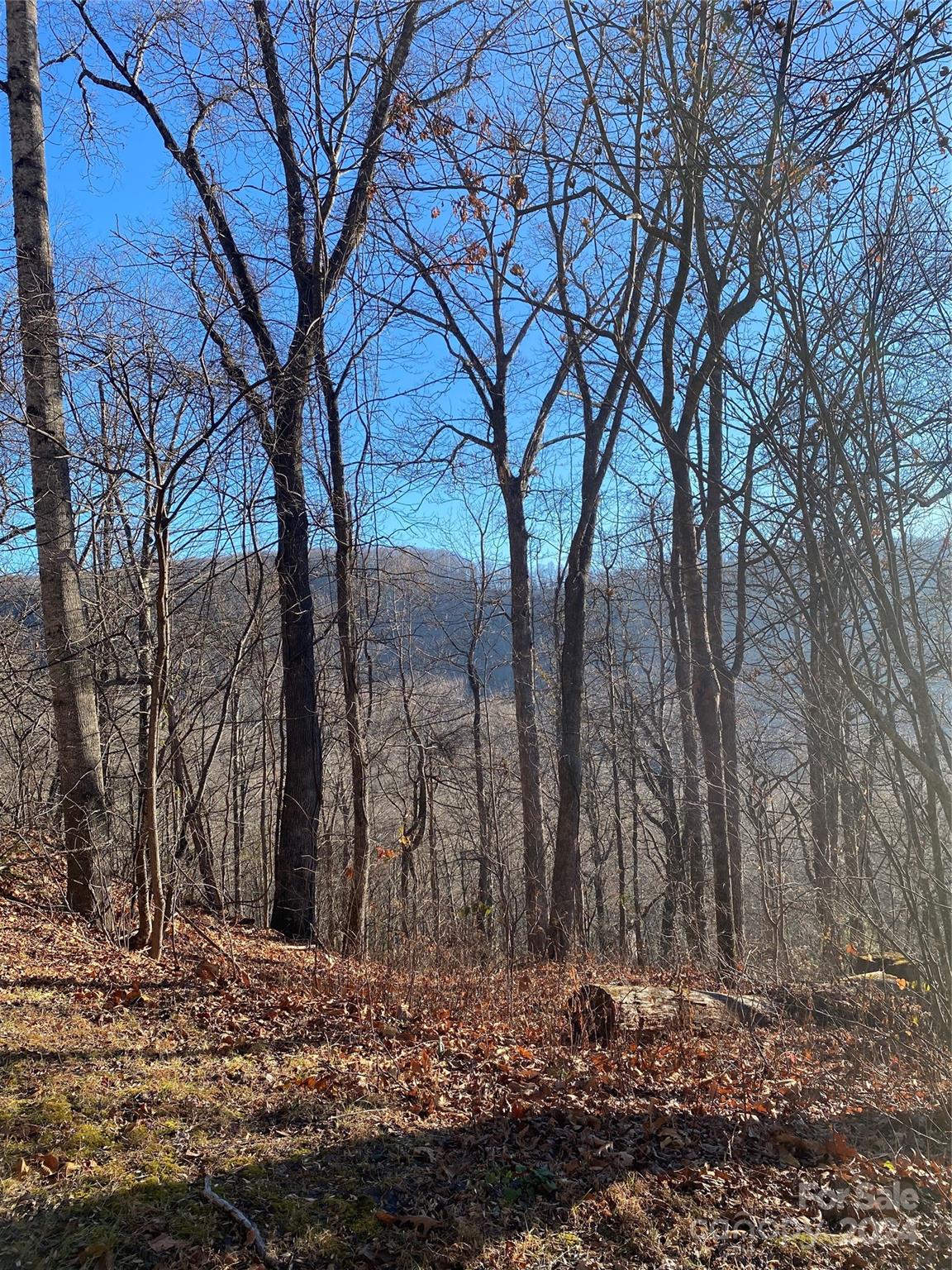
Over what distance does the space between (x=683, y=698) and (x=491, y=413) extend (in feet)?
20.0

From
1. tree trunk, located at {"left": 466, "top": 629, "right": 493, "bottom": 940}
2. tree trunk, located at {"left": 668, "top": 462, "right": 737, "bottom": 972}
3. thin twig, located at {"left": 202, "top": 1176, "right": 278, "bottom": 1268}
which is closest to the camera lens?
thin twig, located at {"left": 202, "top": 1176, "right": 278, "bottom": 1268}

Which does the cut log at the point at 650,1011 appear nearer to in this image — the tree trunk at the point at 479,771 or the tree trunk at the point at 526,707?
the tree trunk at the point at 526,707

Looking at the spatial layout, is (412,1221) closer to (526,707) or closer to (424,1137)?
(424,1137)

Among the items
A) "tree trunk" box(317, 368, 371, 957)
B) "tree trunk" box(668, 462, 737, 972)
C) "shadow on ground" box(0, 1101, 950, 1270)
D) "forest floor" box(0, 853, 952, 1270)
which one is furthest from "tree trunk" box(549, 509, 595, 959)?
"shadow on ground" box(0, 1101, 950, 1270)

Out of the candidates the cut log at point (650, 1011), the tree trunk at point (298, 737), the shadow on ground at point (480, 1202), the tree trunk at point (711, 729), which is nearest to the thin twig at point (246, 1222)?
the shadow on ground at point (480, 1202)

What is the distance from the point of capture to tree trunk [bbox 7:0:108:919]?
6523 millimetres

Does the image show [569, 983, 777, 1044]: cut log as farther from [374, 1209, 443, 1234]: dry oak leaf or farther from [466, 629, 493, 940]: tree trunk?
[466, 629, 493, 940]: tree trunk

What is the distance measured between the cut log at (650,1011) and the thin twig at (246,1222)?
288 cm

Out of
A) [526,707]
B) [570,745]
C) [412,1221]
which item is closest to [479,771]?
[526,707]

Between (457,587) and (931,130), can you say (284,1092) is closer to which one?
(931,130)

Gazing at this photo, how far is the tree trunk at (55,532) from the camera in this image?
21.4 ft

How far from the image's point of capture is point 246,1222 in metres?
3.03

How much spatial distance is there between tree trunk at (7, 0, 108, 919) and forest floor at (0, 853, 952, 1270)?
3.57 feet

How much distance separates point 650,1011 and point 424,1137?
9.02ft
